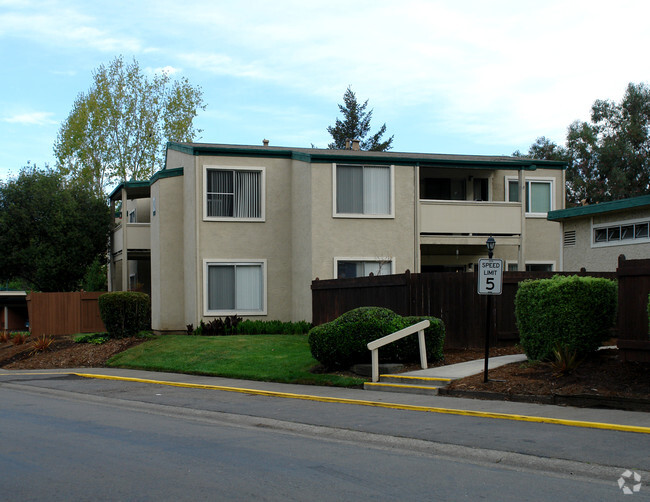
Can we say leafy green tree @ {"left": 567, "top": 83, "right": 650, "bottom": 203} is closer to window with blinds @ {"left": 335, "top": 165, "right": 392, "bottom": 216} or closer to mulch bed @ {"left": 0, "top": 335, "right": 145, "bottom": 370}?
window with blinds @ {"left": 335, "top": 165, "right": 392, "bottom": 216}

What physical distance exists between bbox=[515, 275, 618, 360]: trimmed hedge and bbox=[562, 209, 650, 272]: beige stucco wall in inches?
345

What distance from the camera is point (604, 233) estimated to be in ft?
75.3

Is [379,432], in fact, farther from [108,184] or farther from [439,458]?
[108,184]

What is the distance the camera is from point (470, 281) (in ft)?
57.5

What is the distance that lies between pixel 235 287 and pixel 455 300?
10.1 m

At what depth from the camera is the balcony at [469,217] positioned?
25859mm

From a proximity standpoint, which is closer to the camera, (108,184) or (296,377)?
(296,377)

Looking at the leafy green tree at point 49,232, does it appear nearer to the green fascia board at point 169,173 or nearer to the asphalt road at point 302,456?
the green fascia board at point 169,173

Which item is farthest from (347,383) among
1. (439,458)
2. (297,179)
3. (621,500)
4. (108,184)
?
(108,184)

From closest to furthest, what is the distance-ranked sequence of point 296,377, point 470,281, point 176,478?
point 176,478 → point 296,377 → point 470,281

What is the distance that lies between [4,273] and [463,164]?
2474 cm

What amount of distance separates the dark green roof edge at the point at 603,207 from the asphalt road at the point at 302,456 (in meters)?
12.5

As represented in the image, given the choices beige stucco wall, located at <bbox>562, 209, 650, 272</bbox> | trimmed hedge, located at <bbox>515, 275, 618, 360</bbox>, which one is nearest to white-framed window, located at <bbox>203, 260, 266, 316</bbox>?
beige stucco wall, located at <bbox>562, 209, 650, 272</bbox>

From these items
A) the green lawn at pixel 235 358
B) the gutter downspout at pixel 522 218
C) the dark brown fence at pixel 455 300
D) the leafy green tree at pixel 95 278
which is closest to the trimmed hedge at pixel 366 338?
the green lawn at pixel 235 358
